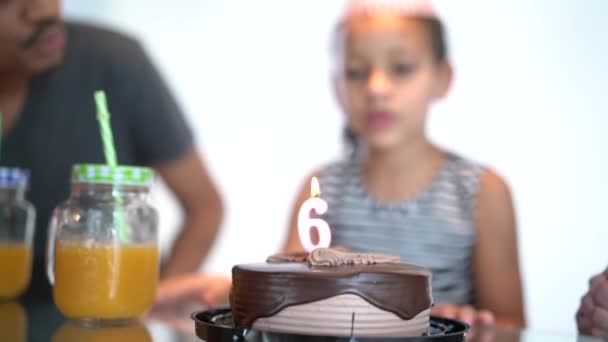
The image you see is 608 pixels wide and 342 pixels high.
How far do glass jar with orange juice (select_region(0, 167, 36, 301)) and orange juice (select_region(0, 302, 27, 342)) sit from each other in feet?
0.19

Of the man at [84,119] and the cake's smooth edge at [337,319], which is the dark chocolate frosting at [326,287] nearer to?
the cake's smooth edge at [337,319]

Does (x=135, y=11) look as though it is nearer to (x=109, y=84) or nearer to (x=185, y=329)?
(x=109, y=84)

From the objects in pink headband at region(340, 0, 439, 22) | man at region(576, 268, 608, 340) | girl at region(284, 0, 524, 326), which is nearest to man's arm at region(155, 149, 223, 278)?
girl at region(284, 0, 524, 326)

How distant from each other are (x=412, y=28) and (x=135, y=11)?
213 cm

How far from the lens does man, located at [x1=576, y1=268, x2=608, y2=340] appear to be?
3.53 ft

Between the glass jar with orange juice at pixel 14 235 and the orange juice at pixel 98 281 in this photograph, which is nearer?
the orange juice at pixel 98 281

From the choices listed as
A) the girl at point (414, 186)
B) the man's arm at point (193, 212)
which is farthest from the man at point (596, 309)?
the man's arm at point (193, 212)

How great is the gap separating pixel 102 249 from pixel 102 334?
13cm

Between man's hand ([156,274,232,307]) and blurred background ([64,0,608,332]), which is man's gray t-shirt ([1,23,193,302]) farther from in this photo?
blurred background ([64,0,608,332])

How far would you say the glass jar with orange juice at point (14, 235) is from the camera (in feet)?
4.80

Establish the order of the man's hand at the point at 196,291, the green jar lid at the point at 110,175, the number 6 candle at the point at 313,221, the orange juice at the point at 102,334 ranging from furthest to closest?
the man's hand at the point at 196,291, the green jar lid at the point at 110,175, the orange juice at the point at 102,334, the number 6 candle at the point at 313,221

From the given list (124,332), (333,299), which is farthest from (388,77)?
(333,299)

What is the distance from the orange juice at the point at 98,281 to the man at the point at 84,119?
878 mm

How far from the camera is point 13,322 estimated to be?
1156 mm
